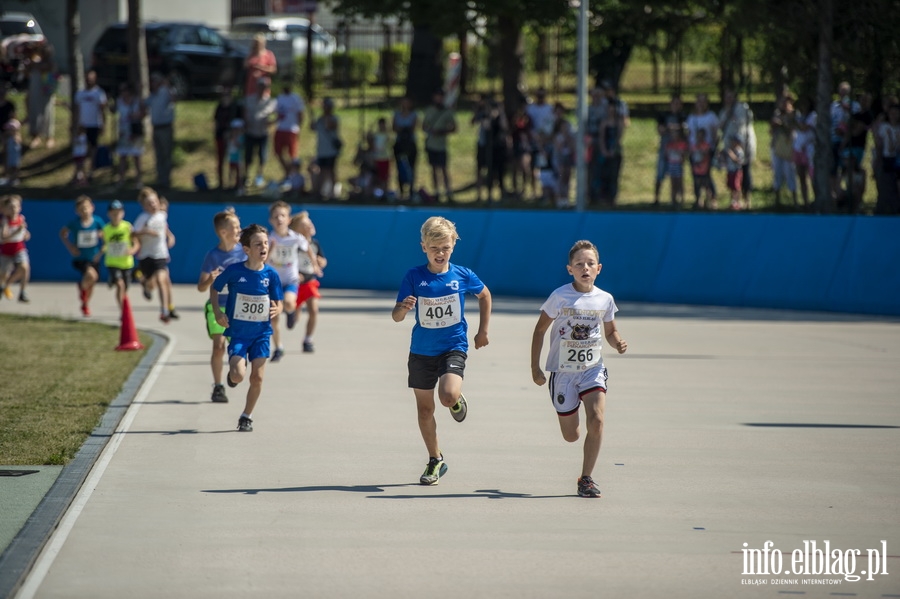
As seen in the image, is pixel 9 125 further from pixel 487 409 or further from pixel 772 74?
pixel 487 409

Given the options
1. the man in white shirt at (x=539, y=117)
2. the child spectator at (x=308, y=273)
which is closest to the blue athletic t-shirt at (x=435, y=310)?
the child spectator at (x=308, y=273)

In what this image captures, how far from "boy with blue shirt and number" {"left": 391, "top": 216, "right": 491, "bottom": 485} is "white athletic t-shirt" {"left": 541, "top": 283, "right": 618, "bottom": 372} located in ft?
1.56

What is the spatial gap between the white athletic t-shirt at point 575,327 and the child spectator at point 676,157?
14.5 meters

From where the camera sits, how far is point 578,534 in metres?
6.89

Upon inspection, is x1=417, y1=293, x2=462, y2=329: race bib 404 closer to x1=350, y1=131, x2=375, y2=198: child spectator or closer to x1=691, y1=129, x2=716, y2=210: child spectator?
x1=691, y1=129, x2=716, y2=210: child spectator

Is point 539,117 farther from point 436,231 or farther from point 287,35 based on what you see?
point 436,231

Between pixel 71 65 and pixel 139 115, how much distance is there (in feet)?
16.8

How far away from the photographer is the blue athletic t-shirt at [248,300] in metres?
10.1

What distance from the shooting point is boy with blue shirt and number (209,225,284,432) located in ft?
32.9

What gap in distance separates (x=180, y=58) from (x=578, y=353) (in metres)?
26.7

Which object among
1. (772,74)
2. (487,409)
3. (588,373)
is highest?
(772,74)

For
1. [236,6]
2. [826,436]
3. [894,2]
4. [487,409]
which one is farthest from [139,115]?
[236,6]

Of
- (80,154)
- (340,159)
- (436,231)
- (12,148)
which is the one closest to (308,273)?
(436,231)

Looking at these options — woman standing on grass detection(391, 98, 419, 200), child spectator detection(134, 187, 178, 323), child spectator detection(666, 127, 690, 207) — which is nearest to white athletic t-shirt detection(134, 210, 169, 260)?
child spectator detection(134, 187, 178, 323)
